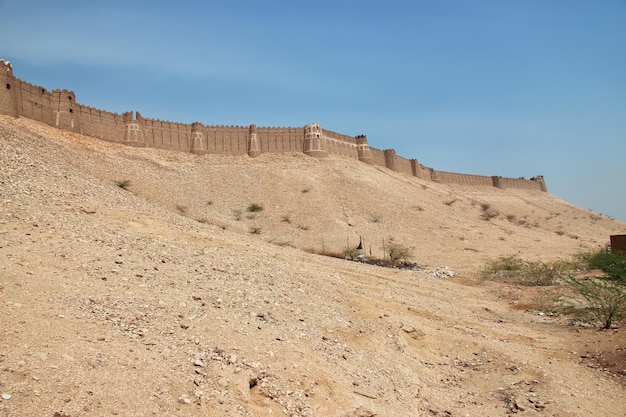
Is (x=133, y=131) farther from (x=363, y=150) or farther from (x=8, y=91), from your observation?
(x=363, y=150)

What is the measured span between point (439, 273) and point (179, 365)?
16564mm

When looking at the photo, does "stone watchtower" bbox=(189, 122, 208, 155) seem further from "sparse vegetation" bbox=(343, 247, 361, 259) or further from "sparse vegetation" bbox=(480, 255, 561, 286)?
"sparse vegetation" bbox=(480, 255, 561, 286)

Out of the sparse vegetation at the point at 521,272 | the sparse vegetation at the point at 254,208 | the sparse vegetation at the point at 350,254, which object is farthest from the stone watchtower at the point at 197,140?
the sparse vegetation at the point at 521,272

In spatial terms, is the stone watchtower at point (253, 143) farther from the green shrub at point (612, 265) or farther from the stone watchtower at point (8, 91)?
the green shrub at point (612, 265)

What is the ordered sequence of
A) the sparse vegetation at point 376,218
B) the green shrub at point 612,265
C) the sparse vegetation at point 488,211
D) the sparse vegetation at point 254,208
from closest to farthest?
the green shrub at point 612,265
the sparse vegetation at point 254,208
the sparse vegetation at point 376,218
the sparse vegetation at point 488,211

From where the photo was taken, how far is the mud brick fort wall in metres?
27.3

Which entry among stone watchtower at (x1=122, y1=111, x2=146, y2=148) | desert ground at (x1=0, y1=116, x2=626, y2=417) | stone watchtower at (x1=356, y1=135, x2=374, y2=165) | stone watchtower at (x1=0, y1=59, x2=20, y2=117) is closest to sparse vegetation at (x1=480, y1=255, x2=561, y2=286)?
desert ground at (x1=0, y1=116, x2=626, y2=417)

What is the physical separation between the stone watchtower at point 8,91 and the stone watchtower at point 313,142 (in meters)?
21.8

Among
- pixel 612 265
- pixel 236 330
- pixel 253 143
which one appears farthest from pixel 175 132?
pixel 236 330

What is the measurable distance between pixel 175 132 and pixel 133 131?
336 cm

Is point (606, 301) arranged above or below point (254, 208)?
below

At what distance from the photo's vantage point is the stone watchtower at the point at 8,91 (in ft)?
82.9

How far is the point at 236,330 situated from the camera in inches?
317

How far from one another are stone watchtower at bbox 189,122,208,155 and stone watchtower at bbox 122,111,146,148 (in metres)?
3.81
